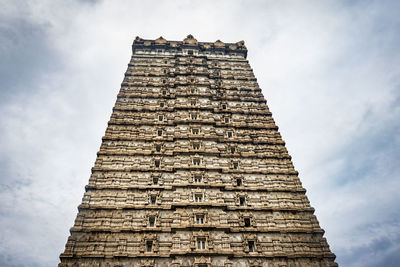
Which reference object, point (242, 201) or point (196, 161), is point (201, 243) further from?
point (196, 161)

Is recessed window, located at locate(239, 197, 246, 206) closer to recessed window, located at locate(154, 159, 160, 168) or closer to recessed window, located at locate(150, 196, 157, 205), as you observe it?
recessed window, located at locate(150, 196, 157, 205)

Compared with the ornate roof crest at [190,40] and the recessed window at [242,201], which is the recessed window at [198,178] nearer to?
the recessed window at [242,201]

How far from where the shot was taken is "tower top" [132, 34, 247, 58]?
46000 mm

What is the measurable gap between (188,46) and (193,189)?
28031mm

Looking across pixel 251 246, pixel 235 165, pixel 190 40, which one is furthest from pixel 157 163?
pixel 190 40

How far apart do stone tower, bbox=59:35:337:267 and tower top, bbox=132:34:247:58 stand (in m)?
9.25

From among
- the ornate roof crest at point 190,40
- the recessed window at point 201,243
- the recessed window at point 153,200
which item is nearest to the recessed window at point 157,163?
the recessed window at point 153,200

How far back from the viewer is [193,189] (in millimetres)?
25719

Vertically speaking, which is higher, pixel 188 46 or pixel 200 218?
pixel 188 46

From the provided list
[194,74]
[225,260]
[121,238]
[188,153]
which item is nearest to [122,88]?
[194,74]

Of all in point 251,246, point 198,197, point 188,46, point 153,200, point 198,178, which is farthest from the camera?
point 188,46

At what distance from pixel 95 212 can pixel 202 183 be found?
30.4 feet

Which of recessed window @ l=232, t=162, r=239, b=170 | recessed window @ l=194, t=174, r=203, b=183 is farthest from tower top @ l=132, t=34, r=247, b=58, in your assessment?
recessed window @ l=194, t=174, r=203, b=183

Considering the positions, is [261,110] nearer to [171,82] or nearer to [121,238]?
[171,82]
